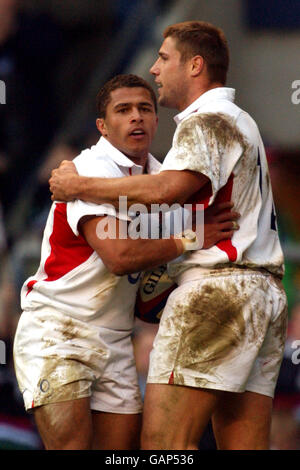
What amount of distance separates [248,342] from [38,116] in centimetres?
313

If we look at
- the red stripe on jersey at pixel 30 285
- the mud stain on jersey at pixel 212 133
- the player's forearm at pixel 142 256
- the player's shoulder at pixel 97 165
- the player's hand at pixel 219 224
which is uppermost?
the mud stain on jersey at pixel 212 133

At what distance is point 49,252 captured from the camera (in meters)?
4.10

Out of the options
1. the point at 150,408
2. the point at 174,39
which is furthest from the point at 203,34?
the point at 150,408

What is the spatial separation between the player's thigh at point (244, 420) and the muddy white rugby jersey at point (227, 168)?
58 centimetres

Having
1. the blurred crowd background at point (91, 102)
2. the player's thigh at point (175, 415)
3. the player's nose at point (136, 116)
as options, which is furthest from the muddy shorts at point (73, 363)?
the blurred crowd background at point (91, 102)

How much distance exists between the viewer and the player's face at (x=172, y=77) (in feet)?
13.5

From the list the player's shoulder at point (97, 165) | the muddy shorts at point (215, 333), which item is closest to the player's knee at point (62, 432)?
the muddy shorts at point (215, 333)

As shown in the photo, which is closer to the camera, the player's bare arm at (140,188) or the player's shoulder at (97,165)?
the player's bare arm at (140,188)

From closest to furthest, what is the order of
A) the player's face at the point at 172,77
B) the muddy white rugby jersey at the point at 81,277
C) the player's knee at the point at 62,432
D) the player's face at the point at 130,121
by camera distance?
the player's knee at the point at 62,432, the muddy white rugby jersey at the point at 81,277, the player's face at the point at 172,77, the player's face at the point at 130,121

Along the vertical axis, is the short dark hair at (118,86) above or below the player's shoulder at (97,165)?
above

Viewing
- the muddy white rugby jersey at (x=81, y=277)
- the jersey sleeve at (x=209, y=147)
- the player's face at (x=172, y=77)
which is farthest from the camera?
the player's face at (x=172, y=77)

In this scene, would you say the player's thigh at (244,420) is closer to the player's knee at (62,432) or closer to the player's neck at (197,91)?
the player's knee at (62,432)

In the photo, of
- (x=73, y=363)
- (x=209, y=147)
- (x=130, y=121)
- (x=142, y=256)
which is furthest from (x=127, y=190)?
(x=73, y=363)
